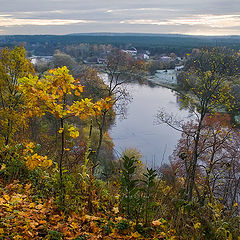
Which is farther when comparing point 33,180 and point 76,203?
point 33,180

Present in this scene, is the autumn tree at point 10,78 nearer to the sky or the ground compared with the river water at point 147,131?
nearer to the sky

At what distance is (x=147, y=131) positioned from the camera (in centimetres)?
2627

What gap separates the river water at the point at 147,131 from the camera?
2183cm

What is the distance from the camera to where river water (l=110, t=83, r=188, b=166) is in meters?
21.8

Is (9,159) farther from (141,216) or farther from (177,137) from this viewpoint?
(177,137)

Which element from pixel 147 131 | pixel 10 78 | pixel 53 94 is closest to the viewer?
pixel 53 94

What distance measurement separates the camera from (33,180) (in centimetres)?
458

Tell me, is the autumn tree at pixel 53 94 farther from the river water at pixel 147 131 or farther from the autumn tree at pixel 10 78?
the river water at pixel 147 131

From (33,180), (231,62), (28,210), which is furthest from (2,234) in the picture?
(231,62)

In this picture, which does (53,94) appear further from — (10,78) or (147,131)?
(147,131)

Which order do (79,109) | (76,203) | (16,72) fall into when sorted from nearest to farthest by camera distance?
(79,109) → (76,203) → (16,72)

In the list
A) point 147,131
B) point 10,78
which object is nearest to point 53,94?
point 10,78

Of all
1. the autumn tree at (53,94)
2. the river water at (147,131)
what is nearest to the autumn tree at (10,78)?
the river water at (147,131)

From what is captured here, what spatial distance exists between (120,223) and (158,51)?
96.3 meters
